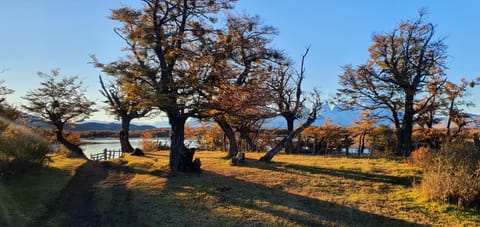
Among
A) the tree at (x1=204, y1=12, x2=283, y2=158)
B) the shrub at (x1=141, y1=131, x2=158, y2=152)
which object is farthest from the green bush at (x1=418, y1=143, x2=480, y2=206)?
the shrub at (x1=141, y1=131, x2=158, y2=152)

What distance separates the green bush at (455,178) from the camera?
313 inches

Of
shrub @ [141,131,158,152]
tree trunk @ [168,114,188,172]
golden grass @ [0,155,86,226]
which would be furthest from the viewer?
shrub @ [141,131,158,152]

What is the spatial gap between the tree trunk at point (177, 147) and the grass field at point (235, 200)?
52cm

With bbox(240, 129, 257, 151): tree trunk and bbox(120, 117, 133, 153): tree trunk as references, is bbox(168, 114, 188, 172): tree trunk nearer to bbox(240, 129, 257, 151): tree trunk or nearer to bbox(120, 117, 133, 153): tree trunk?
bbox(120, 117, 133, 153): tree trunk

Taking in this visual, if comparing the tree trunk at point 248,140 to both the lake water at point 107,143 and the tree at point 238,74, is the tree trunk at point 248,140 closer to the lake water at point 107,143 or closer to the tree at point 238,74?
the lake water at point 107,143

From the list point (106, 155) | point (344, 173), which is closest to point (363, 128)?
point (344, 173)

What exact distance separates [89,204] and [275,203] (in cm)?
517

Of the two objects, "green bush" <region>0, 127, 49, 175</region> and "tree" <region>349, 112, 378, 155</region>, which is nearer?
"green bush" <region>0, 127, 49, 175</region>

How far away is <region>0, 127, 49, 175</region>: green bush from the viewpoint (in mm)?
10995

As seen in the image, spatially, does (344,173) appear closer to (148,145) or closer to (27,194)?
(27,194)

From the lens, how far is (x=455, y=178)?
27.1 ft

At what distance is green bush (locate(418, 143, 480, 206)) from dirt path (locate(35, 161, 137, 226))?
8060 mm

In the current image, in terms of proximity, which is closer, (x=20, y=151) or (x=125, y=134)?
(x=20, y=151)

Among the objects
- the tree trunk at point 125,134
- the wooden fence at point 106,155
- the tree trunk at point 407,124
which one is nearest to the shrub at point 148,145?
the wooden fence at point 106,155
